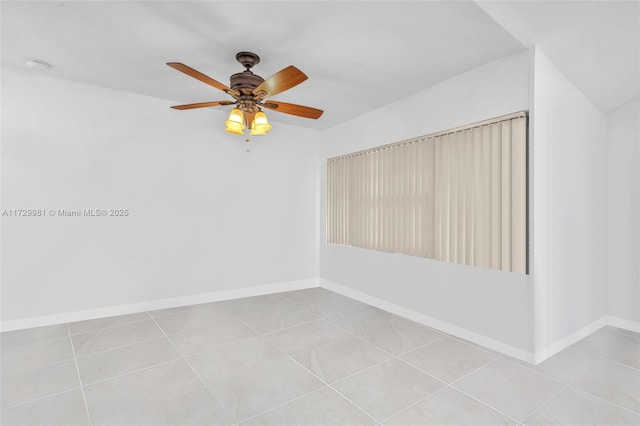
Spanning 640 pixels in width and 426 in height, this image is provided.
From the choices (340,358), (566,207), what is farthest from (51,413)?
(566,207)

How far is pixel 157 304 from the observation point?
13.2ft

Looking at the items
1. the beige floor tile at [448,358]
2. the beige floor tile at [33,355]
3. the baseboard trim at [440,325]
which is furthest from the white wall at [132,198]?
the beige floor tile at [448,358]

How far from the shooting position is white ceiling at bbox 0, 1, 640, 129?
88.0 inches

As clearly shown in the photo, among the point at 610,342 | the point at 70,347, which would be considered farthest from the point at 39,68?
the point at 610,342

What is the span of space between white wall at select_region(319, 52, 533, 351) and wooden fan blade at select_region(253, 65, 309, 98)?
1.78 meters

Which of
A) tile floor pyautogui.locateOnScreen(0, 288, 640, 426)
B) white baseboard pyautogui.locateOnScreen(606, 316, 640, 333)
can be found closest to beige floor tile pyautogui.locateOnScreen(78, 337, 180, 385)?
tile floor pyautogui.locateOnScreen(0, 288, 640, 426)

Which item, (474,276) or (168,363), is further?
(474,276)

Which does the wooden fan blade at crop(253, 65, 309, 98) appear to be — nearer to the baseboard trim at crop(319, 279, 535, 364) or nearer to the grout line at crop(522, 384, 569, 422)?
the grout line at crop(522, 384, 569, 422)

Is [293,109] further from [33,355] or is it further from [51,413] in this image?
[33,355]

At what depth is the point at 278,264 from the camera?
197 inches

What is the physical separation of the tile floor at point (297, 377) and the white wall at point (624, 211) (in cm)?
43

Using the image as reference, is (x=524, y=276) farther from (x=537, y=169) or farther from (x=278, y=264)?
(x=278, y=264)

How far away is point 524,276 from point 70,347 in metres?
4.08

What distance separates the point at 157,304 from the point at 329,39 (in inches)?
143
